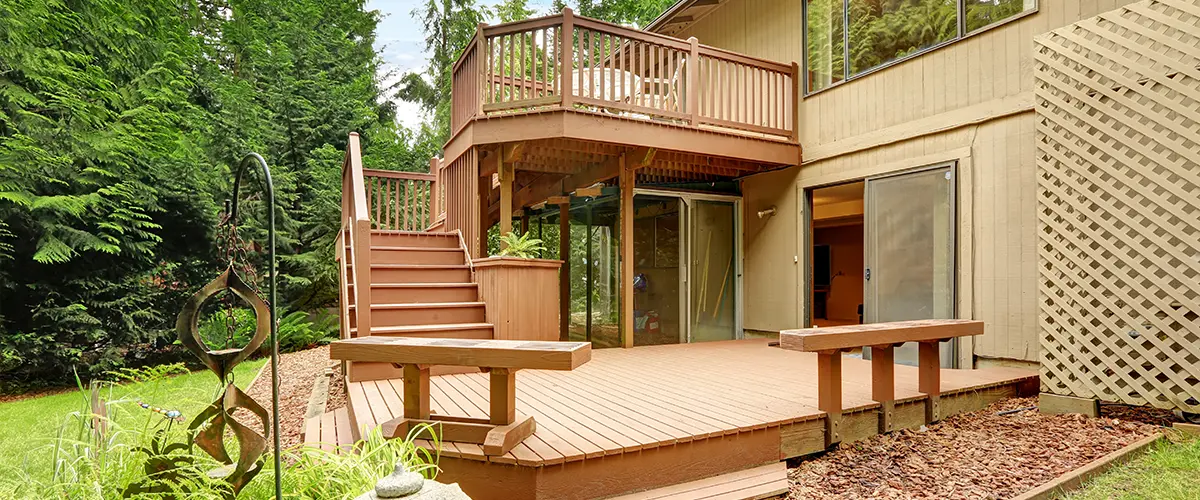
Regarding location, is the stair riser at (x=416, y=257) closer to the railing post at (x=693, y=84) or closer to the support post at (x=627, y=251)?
the support post at (x=627, y=251)

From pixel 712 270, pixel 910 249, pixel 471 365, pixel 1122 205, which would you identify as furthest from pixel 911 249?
pixel 471 365

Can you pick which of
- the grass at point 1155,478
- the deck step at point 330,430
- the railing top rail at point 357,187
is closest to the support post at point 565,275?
the railing top rail at point 357,187

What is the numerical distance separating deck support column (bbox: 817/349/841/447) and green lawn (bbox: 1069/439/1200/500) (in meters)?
1.09

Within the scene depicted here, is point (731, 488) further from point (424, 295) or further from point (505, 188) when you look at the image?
point (505, 188)

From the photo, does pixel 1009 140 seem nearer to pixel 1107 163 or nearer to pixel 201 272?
pixel 1107 163

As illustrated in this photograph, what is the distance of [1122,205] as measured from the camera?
3.69 metres

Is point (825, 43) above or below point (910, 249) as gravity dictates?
above

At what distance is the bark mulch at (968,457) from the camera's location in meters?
2.87

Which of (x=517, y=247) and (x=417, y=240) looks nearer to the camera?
(x=517, y=247)

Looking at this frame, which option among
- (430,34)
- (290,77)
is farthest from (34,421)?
(430,34)

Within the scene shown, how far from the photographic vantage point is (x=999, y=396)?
427 centimetres

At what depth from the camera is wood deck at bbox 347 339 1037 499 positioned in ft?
8.42

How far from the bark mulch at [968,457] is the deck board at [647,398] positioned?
0.85 feet

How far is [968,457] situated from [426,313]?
4.13 m
